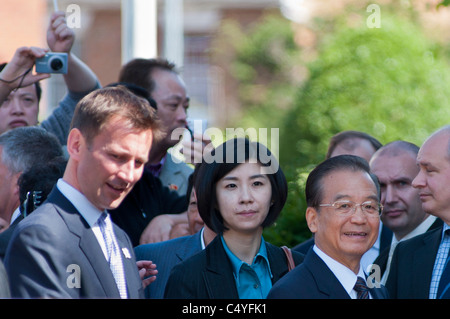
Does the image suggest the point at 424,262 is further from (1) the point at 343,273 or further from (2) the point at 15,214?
(2) the point at 15,214

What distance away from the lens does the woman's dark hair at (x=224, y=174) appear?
4.01 m

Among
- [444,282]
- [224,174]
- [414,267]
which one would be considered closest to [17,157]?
[224,174]

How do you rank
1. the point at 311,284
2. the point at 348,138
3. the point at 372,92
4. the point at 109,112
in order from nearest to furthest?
the point at 109,112, the point at 311,284, the point at 348,138, the point at 372,92

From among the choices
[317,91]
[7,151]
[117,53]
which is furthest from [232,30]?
[7,151]

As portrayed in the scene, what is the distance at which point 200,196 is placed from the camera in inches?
159

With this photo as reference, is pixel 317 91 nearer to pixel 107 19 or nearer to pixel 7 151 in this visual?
pixel 7 151

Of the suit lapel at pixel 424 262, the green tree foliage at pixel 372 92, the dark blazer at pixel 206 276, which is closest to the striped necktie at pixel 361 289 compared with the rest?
the dark blazer at pixel 206 276

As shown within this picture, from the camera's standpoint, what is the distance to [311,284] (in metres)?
3.50

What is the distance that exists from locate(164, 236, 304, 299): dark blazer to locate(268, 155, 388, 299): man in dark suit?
37 centimetres

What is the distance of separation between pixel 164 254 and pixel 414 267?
4.55 ft

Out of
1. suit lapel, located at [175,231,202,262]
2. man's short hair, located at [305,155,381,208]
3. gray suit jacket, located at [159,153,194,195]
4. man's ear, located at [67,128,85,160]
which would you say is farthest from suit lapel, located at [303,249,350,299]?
gray suit jacket, located at [159,153,194,195]

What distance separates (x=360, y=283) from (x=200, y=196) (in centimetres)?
96

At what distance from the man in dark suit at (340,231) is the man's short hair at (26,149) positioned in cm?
155

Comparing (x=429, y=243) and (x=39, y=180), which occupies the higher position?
(x=39, y=180)
